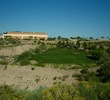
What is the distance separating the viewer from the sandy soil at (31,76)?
31.0 metres

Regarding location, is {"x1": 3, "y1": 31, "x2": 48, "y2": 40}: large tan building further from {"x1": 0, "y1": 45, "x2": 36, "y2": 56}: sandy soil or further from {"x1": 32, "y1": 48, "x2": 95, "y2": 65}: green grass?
{"x1": 32, "y1": 48, "x2": 95, "y2": 65}: green grass

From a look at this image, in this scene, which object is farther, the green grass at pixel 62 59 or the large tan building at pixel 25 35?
the large tan building at pixel 25 35

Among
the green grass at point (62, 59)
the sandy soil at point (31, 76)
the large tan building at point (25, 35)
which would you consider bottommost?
the sandy soil at point (31, 76)

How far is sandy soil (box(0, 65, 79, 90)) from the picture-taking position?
31041 millimetres

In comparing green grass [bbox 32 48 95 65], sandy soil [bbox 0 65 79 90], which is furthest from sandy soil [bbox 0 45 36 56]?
sandy soil [bbox 0 65 79 90]

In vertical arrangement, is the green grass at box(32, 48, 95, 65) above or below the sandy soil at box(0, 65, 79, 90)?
above

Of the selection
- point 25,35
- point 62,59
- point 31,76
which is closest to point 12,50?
point 62,59

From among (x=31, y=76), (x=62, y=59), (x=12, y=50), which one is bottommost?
(x=31, y=76)

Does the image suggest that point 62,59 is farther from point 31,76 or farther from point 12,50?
point 12,50

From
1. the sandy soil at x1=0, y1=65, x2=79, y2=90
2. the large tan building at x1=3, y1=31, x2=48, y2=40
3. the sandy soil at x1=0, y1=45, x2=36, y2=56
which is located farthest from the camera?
the large tan building at x1=3, y1=31, x2=48, y2=40

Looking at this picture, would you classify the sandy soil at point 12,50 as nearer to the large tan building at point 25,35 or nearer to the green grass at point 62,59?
the green grass at point 62,59

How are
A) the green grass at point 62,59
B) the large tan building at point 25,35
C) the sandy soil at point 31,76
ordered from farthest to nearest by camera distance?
the large tan building at point 25,35
the green grass at point 62,59
the sandy soil at point 31,76

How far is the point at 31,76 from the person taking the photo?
34.3 meters

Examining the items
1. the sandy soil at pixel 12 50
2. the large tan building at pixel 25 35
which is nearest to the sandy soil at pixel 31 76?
the sandy soil at pixel 12 50
